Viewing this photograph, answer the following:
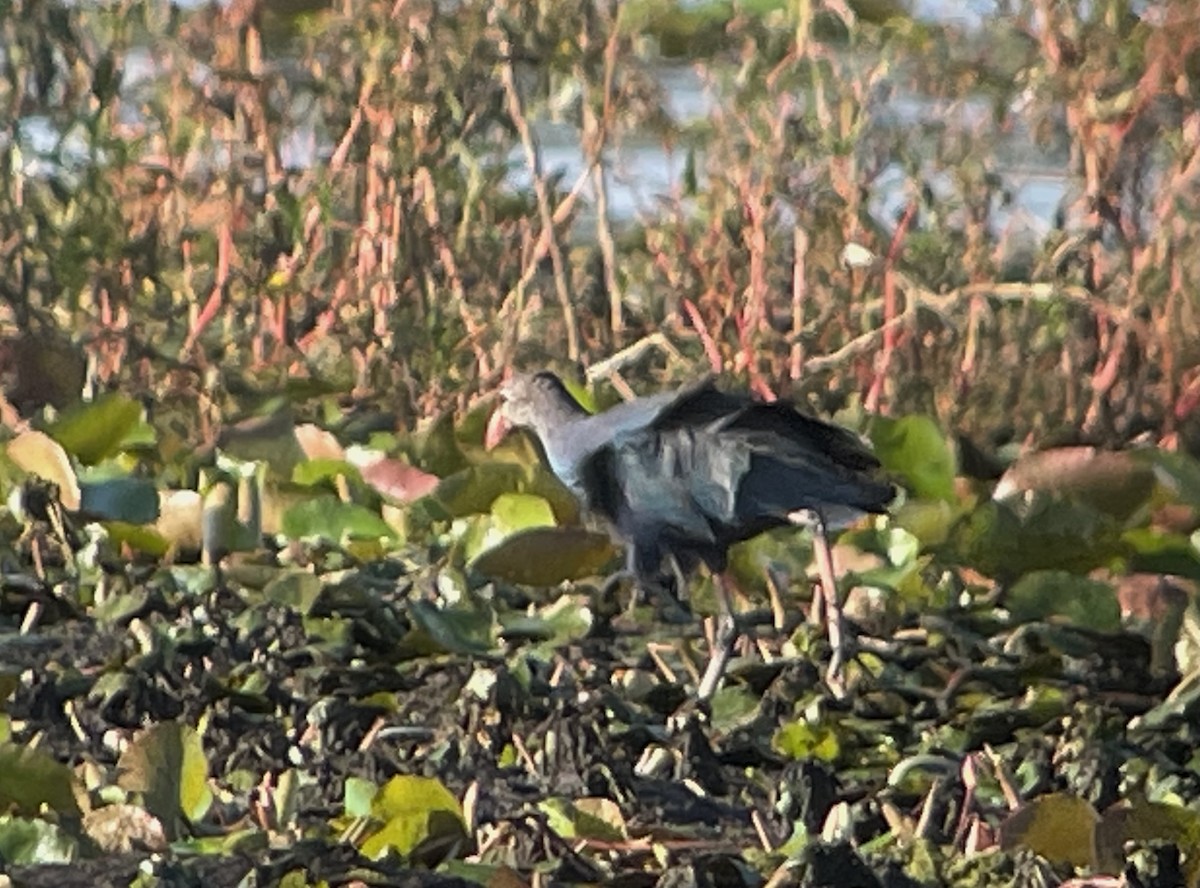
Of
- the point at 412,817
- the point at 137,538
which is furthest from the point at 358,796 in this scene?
the point at 137,538

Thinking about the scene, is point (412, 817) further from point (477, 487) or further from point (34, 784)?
point (477, 487)

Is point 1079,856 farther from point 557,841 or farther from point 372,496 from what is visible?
Answer: point 372,496

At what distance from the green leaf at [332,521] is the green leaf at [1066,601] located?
42.0 inches

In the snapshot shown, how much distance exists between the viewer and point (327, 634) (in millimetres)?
3984

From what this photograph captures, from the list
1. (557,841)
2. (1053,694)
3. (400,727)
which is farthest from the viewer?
(1053,694)

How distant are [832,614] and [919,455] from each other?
888 mm

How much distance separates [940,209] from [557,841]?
2689 millimetres

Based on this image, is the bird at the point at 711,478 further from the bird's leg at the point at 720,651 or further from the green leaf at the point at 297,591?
the green leaf at the point at 297,591

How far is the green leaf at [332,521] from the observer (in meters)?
4.59

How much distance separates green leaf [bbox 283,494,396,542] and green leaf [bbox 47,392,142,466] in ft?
1.47

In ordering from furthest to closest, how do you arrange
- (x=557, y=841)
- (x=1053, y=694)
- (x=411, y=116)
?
Answer: (x=411, y=116)
(x=1053, y=694)
(x=557, y=841)

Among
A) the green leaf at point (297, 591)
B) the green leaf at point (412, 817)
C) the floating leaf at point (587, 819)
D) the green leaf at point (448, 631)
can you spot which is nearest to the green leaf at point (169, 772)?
the green leaf at point (412, 817)

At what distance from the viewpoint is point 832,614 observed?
12.9 ft

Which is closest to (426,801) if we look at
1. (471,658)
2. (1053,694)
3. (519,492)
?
(471,658)
